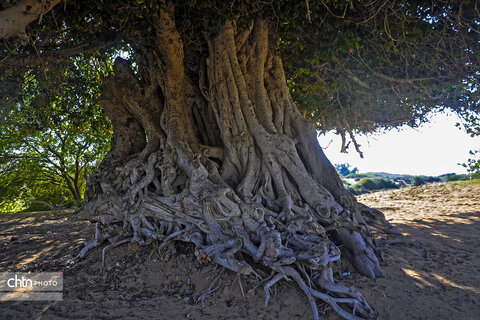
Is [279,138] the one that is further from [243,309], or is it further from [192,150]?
[243,309]

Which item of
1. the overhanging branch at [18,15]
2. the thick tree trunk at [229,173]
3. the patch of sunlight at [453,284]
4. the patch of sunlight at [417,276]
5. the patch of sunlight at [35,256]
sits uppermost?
the overhanging branch at [18,15]

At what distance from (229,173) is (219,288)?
6.85ft

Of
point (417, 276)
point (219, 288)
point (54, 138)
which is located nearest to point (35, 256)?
point (219, 288)

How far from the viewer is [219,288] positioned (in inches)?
138

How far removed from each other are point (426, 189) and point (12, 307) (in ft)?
48.1

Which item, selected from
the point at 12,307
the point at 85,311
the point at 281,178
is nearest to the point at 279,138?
the point at 281,178

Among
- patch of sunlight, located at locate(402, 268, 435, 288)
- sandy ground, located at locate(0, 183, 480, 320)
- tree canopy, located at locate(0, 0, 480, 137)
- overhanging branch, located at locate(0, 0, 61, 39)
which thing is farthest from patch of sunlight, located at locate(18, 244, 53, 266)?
patch of sunlight, located at locate(402, 268, 435, 288)

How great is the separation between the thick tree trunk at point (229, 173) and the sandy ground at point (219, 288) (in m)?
0.26

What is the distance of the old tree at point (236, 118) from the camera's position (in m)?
3.97

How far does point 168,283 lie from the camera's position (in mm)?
3898

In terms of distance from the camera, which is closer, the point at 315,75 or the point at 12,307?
the point at 12,307

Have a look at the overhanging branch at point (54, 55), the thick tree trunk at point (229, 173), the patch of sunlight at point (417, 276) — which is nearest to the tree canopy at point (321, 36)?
the overhanging branch at point (54, 55)

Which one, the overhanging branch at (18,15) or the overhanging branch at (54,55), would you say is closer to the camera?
the overhanging branch at (18,15)

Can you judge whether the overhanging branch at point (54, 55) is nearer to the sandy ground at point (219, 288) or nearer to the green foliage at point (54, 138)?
the green foliage at point (54, 138)
